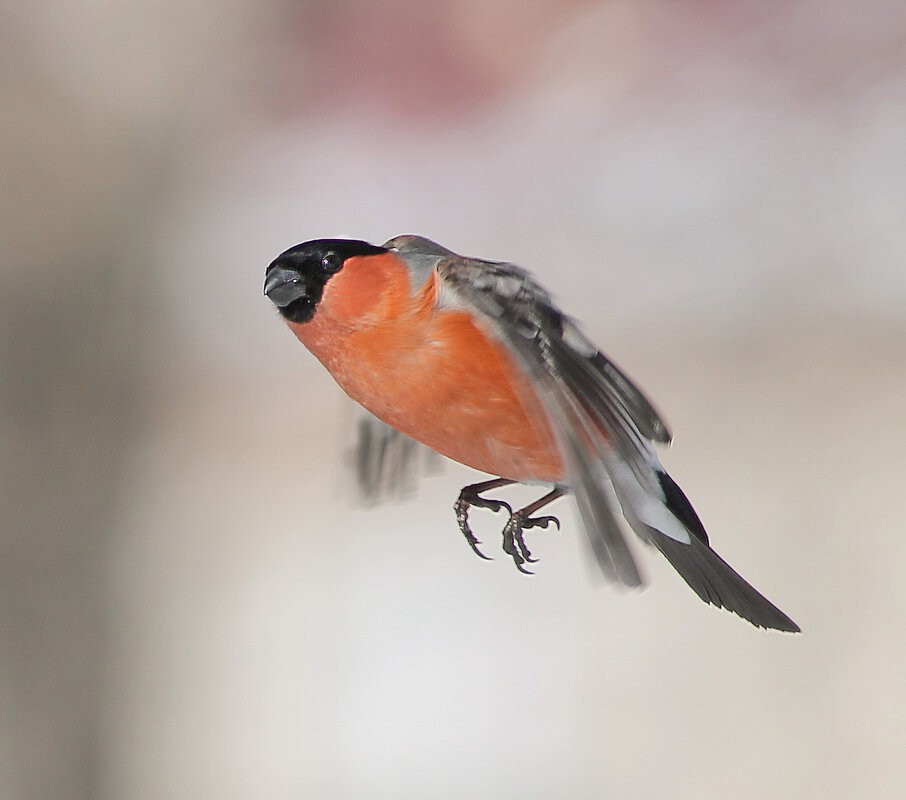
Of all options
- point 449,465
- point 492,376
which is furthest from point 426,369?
point 449,465

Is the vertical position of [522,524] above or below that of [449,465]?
below

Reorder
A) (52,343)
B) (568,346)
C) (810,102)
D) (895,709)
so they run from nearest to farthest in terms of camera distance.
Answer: (568,346) → (895,709) → (52,343) → (810,102)

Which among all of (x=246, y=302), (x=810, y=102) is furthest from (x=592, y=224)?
(x=246, y=302)

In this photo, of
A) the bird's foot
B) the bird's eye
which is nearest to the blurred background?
the bird's foot

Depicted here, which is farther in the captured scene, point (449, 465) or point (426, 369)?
point (449, 465)

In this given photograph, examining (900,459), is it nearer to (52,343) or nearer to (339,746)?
(339,746)

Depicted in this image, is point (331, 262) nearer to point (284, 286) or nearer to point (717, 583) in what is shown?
point (284, 286)
